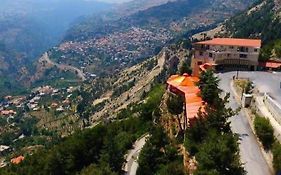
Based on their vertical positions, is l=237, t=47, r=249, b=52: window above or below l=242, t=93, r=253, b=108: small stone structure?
above

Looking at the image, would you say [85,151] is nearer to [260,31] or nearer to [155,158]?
[155,158]

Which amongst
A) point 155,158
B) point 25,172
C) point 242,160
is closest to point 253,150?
point 242,160

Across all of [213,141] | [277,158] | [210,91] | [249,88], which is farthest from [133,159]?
[277,158]

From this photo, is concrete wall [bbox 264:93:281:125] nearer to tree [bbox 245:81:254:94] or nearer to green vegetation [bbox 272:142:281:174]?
tree [bbox 245:81:254:94]

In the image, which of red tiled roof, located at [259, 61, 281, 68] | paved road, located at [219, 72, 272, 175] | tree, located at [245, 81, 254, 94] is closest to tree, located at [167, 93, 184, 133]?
paved road, located at [219, 72, 272, 175]

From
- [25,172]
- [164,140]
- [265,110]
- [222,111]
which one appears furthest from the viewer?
[25,172]

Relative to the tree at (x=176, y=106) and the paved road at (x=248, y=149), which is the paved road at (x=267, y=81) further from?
the tree at (x=176, y=106)
